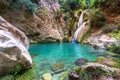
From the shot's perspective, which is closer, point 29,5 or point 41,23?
point 29,5

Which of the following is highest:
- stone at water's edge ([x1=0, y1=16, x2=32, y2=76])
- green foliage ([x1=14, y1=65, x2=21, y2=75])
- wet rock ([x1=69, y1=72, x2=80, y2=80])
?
stone at water's edge ([x1=0, y1=16, x2=32, y2=76])

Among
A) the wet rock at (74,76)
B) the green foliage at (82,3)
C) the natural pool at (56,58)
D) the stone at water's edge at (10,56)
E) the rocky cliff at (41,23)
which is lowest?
the wet rock at (74,76)

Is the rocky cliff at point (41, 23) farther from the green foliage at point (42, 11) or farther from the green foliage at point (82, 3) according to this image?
the green foliage at point (82, 3)

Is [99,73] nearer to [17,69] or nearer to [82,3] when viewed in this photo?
[17,69]

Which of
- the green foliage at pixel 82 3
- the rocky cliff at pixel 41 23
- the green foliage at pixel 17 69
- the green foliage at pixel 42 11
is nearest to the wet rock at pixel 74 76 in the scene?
the green foliage at pixel 17 69

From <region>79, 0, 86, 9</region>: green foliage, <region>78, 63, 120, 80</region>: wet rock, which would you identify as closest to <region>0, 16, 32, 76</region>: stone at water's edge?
<region>78, 63, 120, 80</region>: wet rock

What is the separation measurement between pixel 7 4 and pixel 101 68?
707 inches

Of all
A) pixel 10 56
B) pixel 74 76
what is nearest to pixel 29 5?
pixel 10 56

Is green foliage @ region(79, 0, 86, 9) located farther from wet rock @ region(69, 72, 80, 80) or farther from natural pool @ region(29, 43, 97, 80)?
wet rock @ region(69, 72, 80, 80)

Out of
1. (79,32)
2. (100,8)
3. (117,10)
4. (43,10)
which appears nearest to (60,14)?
(43,10)

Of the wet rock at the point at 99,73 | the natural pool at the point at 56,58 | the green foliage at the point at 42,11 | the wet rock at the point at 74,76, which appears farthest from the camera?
the green foliage at the point at 42,11

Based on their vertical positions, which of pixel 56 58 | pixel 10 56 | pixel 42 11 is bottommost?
pixel 56 58

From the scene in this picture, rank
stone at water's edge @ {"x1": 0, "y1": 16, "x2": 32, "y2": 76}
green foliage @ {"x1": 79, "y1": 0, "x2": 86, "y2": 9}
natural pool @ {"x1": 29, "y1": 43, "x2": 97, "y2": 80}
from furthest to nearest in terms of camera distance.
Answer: green foliage @ {"x1": 79, "y1": 0, "x2": 86, "y2": 9} < natural pool @ {"x1": 29, "y1": 43, "x2": 97, "y2": 80} < stone at water's edge @ {"x1": 0, "y1": 16, "x2": 32, "y2": 76}

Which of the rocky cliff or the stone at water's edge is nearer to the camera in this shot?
the stone at water's edge
